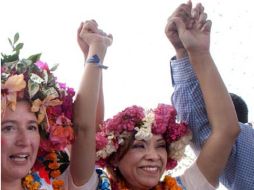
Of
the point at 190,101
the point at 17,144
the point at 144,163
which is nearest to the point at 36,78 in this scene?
the point at 17,144

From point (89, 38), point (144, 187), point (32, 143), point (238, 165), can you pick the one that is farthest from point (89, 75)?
point (238, 165)

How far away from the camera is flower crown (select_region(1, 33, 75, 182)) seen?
1765mm

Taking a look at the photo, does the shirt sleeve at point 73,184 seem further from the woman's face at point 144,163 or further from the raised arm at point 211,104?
the raised arm at point 211,104

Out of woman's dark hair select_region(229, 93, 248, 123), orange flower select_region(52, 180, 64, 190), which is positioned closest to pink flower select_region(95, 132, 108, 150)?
orange flower select_region(52, 180, 64, 190)

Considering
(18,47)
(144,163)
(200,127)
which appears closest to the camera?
(18,47)

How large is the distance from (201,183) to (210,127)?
0.87 ft

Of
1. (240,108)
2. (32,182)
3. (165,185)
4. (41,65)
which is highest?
(41,65)

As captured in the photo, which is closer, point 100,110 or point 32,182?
point 32,182

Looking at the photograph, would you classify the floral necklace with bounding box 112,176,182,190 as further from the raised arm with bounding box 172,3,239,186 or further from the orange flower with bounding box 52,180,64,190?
the orange flower with bounding box 52,180,64,190

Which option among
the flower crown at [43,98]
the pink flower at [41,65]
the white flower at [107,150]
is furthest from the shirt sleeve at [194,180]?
the pink flower at [41,65]

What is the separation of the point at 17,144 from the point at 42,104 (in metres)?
0.22

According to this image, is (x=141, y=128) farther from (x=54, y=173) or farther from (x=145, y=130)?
(x=54, y=173)

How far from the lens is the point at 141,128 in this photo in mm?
2273

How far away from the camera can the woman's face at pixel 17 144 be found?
1.74 meters
